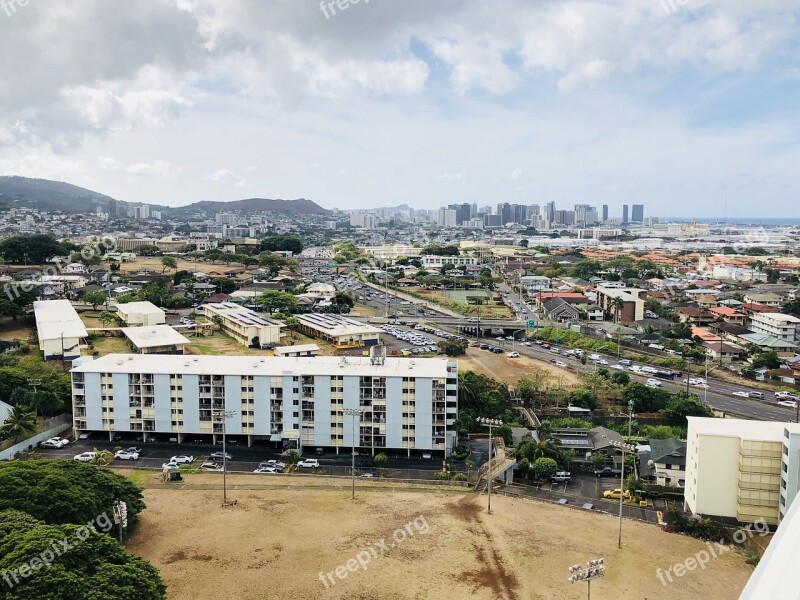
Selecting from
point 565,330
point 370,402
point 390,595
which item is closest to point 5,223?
point 565,330

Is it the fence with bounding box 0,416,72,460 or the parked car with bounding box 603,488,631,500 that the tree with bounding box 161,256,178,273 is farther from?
the parked car with bounding box 603,488,631,500

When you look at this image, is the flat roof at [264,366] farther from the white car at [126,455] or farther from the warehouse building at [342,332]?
the warehouse building at [342,332]

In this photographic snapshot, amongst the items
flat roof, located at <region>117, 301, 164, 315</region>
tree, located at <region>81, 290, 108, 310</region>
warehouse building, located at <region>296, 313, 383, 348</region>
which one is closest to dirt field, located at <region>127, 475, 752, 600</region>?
warehouse building, located at <region>296, 313, 383, 348</region>

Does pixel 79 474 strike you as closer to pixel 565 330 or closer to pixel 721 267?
pixel 565 330

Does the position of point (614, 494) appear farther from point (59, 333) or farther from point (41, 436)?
point (59, 333)

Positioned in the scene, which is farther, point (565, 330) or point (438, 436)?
point (565, 330)

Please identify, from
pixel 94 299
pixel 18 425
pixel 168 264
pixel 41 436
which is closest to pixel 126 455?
pixel 41 436
